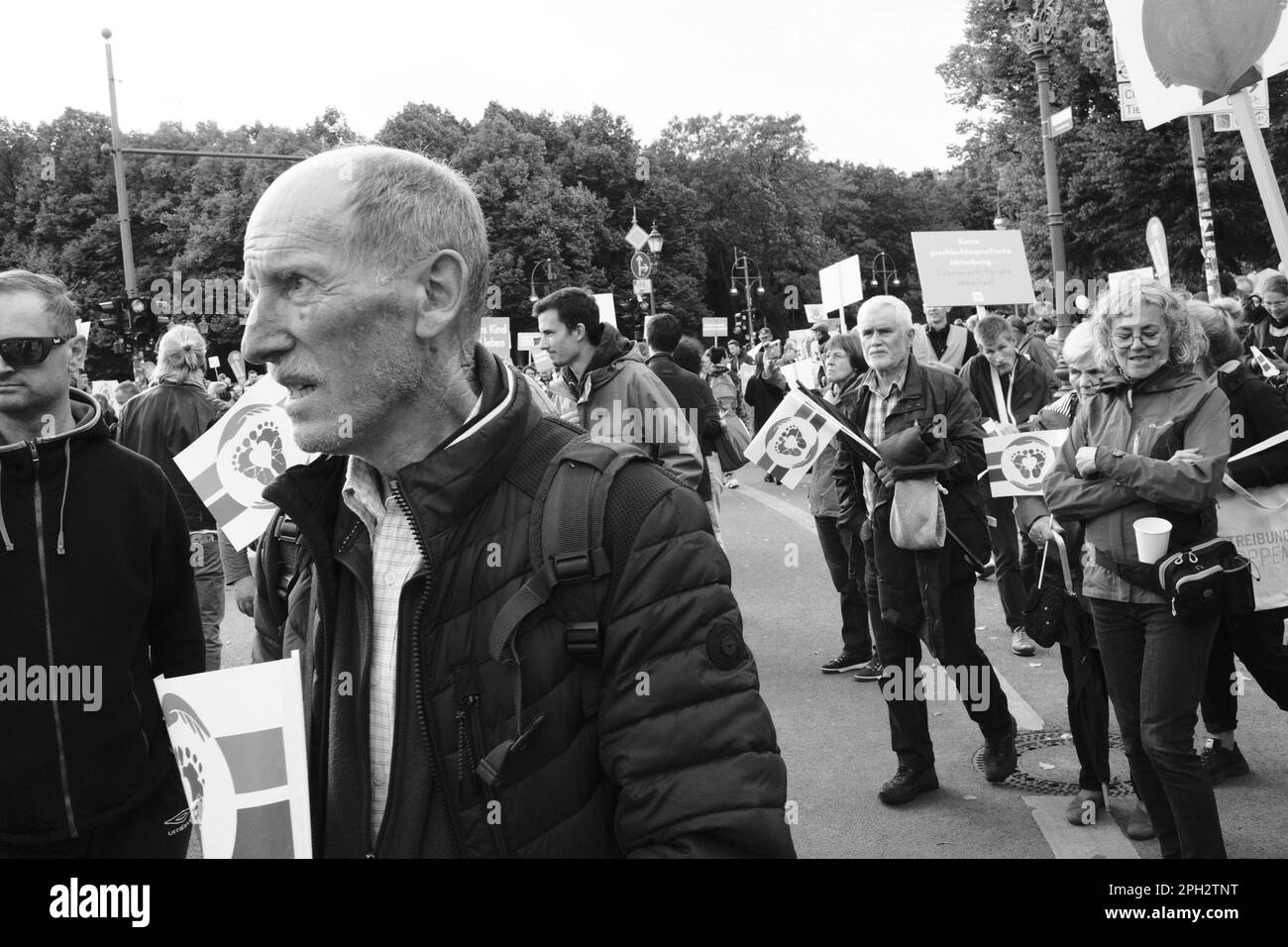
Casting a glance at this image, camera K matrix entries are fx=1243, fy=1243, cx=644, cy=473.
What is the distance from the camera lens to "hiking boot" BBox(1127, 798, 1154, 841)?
477 cm

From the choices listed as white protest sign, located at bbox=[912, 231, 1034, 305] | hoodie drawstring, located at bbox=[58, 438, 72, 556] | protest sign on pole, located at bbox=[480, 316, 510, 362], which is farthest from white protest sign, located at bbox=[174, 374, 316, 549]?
protest sign on pole, located at bbox=[480, 316, 510, 362]

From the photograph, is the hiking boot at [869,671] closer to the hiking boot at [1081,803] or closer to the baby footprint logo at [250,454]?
the hiking boot at [1081,803]

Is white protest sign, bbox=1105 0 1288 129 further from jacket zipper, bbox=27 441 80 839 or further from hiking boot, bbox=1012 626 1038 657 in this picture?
hiking boot, bbox=1012 626 1038 657

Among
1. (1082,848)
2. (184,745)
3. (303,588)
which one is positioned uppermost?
(303,588)

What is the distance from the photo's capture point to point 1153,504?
417cm

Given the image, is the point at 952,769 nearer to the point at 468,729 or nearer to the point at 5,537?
the point at 5,537

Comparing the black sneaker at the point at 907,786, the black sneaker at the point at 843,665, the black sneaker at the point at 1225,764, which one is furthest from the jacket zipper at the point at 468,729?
the black sneaker at the point at 843,665

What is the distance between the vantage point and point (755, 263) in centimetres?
6931

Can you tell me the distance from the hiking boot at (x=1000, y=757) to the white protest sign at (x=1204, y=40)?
9.05 ft

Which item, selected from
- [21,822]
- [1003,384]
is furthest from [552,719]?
[1003,384]

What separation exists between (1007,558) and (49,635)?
6209 mm
